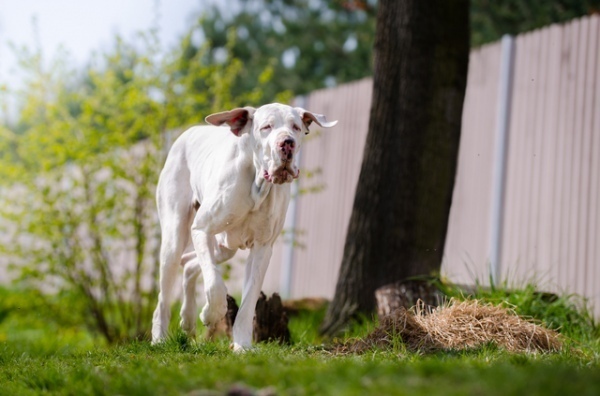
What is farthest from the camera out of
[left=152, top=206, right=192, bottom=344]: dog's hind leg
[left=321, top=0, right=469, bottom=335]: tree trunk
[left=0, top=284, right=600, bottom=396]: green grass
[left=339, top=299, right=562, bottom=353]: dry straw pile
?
[left=321, top=0, right=469, bottom=335]: tree trunk

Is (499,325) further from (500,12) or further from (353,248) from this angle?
(500,12)

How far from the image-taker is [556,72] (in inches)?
303

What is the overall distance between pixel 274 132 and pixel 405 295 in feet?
5.97

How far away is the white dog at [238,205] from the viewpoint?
14.7 ft

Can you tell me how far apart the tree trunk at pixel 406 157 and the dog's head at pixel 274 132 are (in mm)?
1599

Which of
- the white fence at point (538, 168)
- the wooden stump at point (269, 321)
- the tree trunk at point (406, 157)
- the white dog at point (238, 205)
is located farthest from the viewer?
the white fence at point (538, 168)

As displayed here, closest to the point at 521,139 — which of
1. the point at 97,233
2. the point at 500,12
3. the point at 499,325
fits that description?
the point at 499,325

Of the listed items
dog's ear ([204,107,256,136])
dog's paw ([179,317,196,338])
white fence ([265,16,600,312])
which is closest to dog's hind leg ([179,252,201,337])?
dog's paw ([179,317,196,338])

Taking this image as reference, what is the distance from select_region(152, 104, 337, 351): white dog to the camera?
4488mm

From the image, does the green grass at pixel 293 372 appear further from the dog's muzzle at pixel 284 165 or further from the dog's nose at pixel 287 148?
the dog's nose at pixel 287 148

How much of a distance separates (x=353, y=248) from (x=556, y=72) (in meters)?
2.93

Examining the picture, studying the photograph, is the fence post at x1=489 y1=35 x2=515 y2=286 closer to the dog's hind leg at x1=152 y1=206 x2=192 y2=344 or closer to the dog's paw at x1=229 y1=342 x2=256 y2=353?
the dog's hind leg at x1=152 y1=206 x2=192 y2=344

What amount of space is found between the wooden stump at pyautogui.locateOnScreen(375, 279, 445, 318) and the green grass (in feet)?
3.40

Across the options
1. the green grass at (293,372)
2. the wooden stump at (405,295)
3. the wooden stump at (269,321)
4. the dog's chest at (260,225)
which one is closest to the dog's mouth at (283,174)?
the dog's chest at (260,225)
